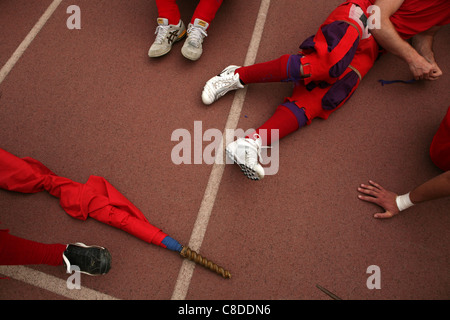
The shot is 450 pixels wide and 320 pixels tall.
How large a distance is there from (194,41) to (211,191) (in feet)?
2.87

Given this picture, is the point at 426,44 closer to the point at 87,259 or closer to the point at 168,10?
the point at 168,10

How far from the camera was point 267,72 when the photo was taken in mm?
1393

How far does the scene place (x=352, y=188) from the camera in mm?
1460

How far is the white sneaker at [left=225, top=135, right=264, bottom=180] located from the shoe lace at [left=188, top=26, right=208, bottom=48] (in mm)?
700

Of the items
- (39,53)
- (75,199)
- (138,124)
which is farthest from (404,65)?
(39,53)

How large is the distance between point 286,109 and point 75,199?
113 cm

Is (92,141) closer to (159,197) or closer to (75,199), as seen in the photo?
(75,199)

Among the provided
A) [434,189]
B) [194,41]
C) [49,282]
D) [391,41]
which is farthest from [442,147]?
[49,282]

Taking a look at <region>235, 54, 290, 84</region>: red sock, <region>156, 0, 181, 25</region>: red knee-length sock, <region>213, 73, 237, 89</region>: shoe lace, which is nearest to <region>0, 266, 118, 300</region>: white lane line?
<region>213, 73, 237, 89</region>: shoe lace

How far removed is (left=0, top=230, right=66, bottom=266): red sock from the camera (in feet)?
3.56

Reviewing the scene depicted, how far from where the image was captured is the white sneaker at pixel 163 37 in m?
1.61
